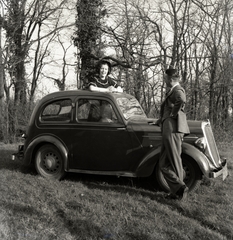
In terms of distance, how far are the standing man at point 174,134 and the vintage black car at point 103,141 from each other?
432 millimetres

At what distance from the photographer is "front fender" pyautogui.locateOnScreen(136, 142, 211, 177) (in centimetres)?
546

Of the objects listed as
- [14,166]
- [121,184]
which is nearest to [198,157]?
[121,184]

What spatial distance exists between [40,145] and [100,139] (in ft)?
4.40

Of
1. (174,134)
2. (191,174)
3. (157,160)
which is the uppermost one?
(174,134)

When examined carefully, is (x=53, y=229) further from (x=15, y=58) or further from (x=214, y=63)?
(x=214, y=63)

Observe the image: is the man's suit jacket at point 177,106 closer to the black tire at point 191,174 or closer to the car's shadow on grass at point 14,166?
the black tire at point 191,174

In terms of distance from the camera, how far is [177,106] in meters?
5.11

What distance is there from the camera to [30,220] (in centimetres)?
445

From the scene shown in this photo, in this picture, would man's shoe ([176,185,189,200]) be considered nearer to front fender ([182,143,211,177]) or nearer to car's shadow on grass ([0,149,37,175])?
front fender ([182,143,211,177])

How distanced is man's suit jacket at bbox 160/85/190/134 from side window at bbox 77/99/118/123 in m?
1.24

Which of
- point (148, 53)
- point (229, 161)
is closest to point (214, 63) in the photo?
point (148, 53)

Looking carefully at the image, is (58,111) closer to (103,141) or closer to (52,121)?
(52,121)

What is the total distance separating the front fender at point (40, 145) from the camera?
6438 mm

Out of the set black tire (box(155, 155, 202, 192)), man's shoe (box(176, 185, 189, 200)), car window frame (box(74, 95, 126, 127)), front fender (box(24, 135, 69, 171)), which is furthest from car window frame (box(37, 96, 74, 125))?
man's shoe (box(176, 185, 189, 200))
